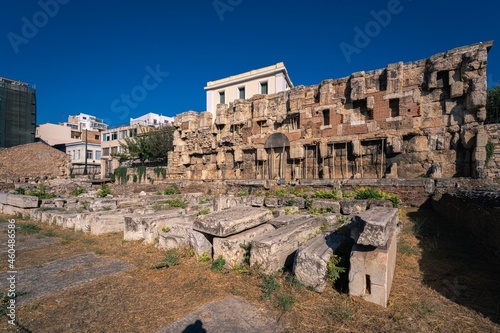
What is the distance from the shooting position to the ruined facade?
904cm

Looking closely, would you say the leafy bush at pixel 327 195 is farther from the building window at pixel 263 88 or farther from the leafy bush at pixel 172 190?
the building window at pixel 263 88

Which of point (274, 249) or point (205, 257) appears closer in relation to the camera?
point (274, 249)

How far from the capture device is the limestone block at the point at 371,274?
9.12ft

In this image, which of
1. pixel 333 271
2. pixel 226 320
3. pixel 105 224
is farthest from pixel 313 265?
pixel 105 224

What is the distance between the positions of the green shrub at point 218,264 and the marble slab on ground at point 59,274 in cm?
148

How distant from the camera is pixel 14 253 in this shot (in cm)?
480

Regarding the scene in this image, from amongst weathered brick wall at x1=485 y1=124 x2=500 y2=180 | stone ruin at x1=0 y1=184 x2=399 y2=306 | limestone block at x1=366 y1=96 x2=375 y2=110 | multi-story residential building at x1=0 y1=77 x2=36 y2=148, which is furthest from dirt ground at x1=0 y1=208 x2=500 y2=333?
multi-story residential building at x1=0 y1=77 x2=36 y2=148

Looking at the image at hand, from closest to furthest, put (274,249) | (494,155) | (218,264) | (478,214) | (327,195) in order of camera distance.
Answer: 1. (274,249)
2. (218,264)
3. (478,214)
4. (327,195)
5. (494,155)

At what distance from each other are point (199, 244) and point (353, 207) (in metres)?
4.57

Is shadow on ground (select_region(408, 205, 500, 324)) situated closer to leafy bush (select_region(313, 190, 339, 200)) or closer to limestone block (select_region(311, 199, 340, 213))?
limestone block (select_region(311, 199, 340, 213))

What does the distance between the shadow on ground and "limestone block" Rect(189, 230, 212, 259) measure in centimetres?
344

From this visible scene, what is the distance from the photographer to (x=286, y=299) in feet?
9.34

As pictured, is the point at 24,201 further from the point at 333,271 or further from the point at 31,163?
the point at 31,163

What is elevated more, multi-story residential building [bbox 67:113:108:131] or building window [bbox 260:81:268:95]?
multi-story residential building [bbox 67:113:108:131]
